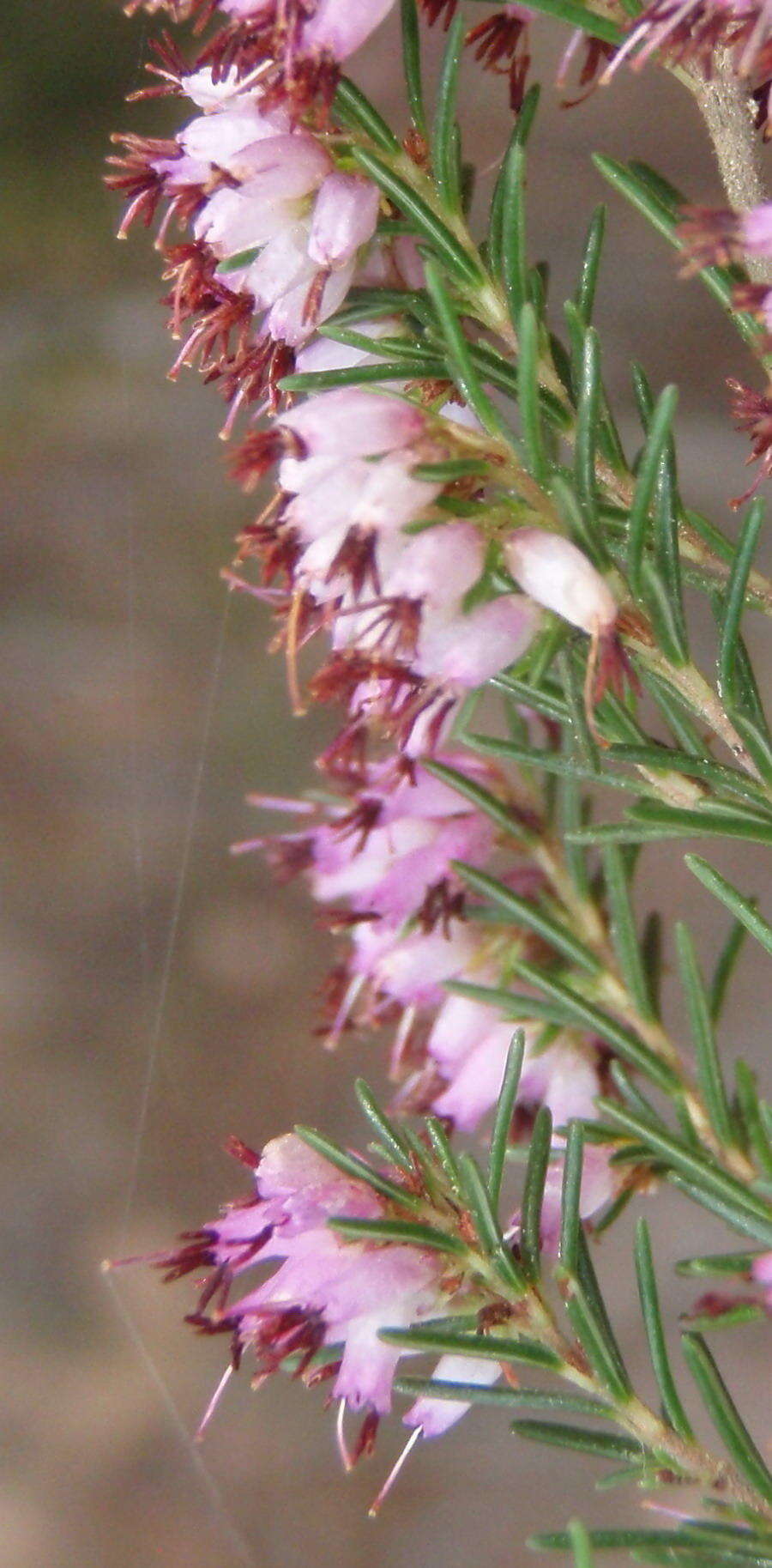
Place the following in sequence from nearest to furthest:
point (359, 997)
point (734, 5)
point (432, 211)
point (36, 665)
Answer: point (734, 5)
point (432, 211)
point (359, 997)
point (36, 665)

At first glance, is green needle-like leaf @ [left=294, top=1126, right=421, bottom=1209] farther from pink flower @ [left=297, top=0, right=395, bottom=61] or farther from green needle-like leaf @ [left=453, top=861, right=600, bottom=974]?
pink flower @ [left=297, top=0, right=395, bottom=61]

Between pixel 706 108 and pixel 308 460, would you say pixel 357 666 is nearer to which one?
pixel 308 460

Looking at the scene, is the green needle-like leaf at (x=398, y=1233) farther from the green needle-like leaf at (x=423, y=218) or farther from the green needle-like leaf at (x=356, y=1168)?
the green needle-like leaf at (x=423, y=218)

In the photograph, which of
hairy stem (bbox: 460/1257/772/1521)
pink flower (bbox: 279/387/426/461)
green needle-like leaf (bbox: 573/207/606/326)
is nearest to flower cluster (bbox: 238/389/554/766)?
pink flower (bbox: 279/387/426/461)

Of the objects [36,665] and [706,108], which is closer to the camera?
[706,108]

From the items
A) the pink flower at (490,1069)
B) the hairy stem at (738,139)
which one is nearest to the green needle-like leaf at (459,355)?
the hairy stem at (738,139)

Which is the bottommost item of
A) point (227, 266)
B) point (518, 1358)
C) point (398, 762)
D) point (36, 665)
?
point (36, 665)

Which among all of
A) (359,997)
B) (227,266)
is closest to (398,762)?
(227,266)
